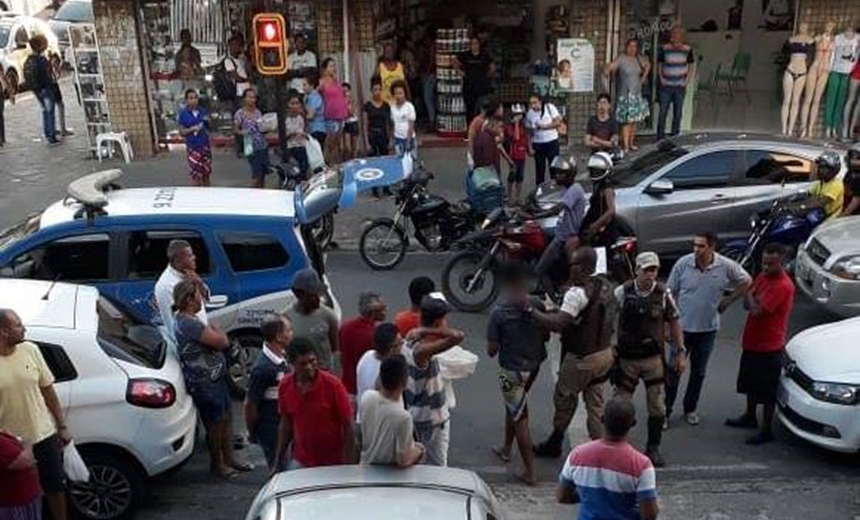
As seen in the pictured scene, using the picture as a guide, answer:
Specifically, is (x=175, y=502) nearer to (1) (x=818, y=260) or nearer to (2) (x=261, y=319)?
(2) (x=261, y=319)

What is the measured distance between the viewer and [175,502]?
22.4 ft

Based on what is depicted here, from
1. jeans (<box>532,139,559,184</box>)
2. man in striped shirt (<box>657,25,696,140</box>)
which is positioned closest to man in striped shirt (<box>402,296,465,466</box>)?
jeans (<box>532,139,559,184</box>)

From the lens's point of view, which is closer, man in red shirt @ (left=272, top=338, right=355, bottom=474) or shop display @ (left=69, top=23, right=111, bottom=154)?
man in red shirt @ (left=272, top=338, right=355, bottom=474)

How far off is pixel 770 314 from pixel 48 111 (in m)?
15.7

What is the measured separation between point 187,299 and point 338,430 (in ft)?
5.13

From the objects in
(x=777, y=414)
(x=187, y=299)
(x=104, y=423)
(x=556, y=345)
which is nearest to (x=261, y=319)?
(x=187, y=299)

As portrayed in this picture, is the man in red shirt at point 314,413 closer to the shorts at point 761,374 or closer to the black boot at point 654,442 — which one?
the black boot at point 654,442

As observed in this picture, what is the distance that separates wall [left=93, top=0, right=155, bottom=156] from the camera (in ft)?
55.5

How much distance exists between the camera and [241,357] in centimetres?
814

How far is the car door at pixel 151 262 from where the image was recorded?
780 cm

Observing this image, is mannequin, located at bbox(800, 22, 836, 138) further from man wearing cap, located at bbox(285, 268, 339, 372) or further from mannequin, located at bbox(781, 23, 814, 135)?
man wearing cap, located at bbox(285, 268, 339, 372)

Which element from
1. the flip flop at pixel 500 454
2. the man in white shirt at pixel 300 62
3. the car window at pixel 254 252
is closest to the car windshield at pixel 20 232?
the car window at pixel 254 252

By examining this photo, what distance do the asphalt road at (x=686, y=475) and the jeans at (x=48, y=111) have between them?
13.1m

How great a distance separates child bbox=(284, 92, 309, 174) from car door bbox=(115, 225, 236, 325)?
6.12m
